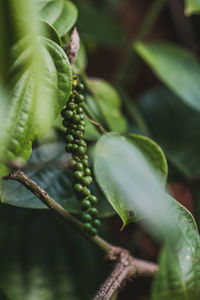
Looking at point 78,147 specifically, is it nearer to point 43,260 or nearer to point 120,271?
point 120,271

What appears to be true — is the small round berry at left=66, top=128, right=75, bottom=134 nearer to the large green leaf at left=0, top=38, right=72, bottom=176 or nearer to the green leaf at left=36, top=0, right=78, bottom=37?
the large green leaf at left=0, top=38, right=72, bottom=176

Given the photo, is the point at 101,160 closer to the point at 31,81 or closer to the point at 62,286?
the point at 31,81

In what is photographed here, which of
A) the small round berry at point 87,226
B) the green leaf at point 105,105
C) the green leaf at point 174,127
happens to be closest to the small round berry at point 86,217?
the small round berry at point 87,226

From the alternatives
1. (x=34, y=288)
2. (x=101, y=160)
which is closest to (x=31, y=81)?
(x=101, y=160)

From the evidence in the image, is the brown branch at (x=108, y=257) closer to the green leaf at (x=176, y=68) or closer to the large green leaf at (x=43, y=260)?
the large green leaf at (x=43, y=260)

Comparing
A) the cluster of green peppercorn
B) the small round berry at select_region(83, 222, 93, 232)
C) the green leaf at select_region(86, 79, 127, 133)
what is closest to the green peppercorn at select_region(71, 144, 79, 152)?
the cluster of green peppercorn

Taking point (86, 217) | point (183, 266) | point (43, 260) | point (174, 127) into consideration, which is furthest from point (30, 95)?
point (174, 127)

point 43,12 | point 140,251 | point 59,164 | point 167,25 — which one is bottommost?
point 140,251
